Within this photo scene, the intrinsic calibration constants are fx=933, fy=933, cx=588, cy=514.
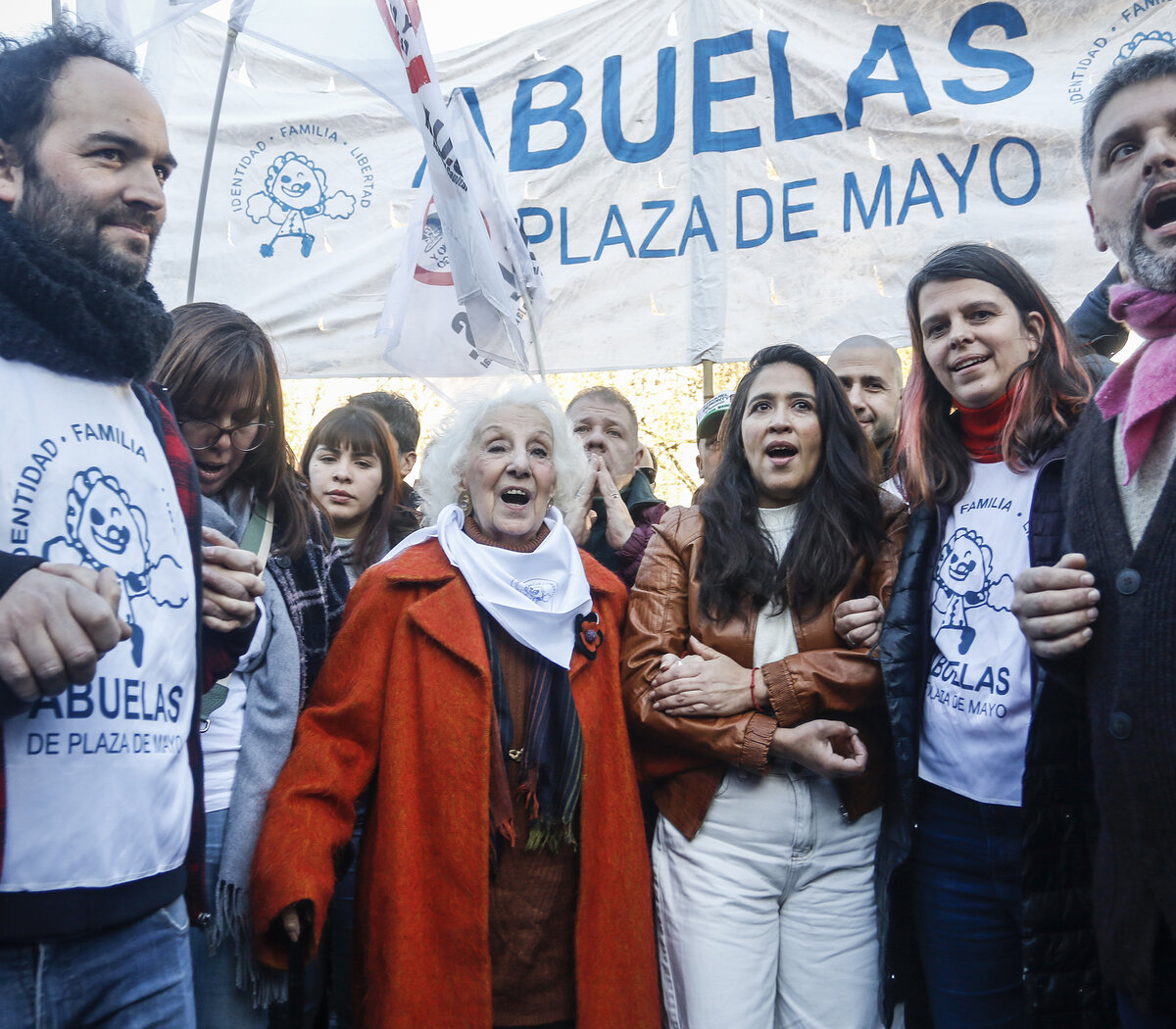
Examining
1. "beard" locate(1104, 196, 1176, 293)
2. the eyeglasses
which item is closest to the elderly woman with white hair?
the eyeglasses

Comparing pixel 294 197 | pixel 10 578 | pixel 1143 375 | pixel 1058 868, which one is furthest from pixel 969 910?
pixel 294 197

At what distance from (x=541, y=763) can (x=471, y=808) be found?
8.5 inches

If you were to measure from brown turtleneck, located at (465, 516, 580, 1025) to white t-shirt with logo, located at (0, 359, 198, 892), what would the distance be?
3.65 ft

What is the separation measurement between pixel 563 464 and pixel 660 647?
767 millimetres

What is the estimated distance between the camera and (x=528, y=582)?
2738mm

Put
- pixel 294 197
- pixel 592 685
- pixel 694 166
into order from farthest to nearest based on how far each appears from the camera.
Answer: pixel 294 197
pixel 694 166
pixel 592 685

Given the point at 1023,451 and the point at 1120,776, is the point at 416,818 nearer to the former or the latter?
the point at 1120,776

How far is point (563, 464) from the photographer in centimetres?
312

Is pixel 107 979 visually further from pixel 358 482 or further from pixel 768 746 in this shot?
pixel 358 482

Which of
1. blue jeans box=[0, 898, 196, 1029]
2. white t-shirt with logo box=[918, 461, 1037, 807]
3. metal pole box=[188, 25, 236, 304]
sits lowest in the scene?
blue jeans box=[0, 898, 196, 1029]

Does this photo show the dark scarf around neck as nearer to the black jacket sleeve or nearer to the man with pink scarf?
the black jacket sleeve

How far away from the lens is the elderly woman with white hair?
7.53 ft

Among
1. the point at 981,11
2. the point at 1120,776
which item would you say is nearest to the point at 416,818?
the point at 1120,776

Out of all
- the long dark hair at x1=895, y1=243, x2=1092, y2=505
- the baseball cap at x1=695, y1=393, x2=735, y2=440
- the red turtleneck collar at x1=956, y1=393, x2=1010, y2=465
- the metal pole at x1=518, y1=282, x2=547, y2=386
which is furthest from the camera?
the metal pole at x1=518, y1=282, x2=547, y2=386
